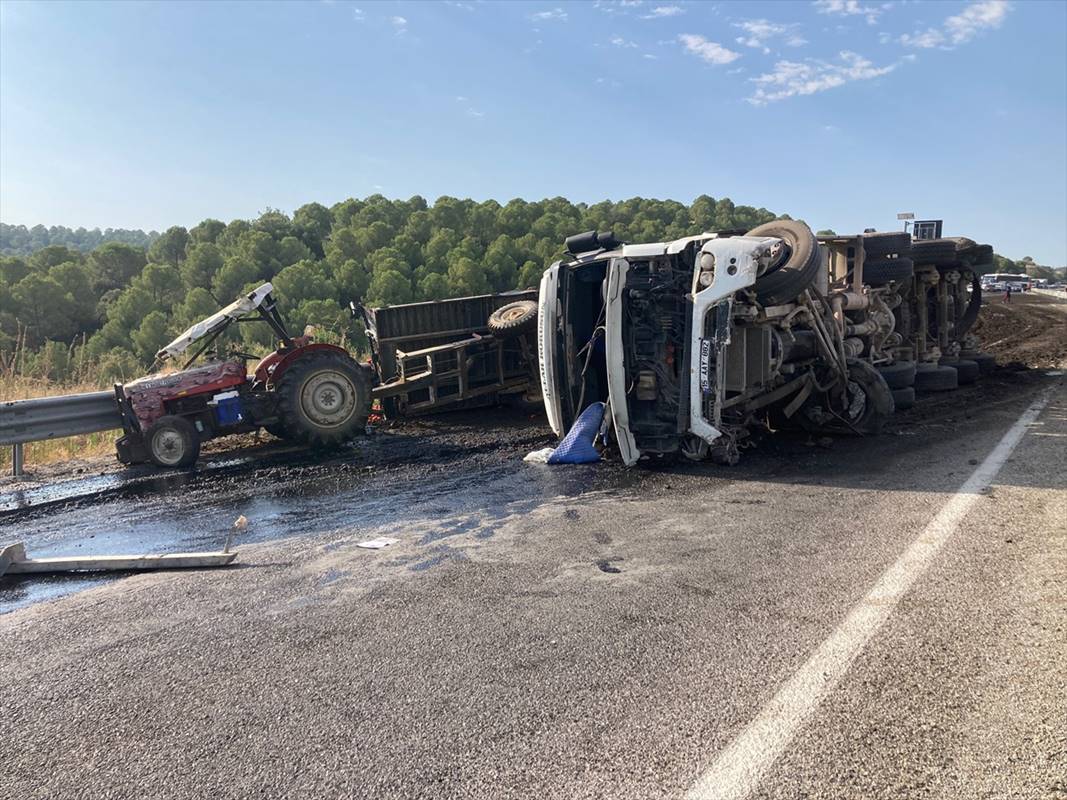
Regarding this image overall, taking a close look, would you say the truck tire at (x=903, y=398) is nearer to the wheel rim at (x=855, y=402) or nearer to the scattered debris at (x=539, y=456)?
the wheel rim at (x=855, y=402)

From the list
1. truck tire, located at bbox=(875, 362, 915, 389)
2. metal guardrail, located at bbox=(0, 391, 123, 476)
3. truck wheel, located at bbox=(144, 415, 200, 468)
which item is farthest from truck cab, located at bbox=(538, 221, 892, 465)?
metal guardrail, located at bbox=(0, 391, 123, 476)

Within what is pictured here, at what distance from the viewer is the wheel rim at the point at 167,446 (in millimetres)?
8016

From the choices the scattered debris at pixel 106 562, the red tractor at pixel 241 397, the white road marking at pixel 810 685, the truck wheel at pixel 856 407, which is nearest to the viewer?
the white road marking at pixel 810 685

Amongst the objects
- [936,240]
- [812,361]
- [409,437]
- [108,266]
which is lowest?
[409,437]

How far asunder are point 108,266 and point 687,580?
4040 centimetres

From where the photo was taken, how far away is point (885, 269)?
10102 millimetres

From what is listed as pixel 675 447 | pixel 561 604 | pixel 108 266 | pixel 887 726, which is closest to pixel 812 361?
pixel 675 447

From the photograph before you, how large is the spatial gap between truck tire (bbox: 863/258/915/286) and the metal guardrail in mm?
9381

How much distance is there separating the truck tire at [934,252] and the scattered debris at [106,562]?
11.0 m

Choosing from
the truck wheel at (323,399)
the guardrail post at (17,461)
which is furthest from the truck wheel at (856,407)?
the guardrail post at (17,461)

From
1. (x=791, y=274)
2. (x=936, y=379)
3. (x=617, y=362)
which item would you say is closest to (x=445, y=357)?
(x=617, y=362)

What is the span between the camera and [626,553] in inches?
173

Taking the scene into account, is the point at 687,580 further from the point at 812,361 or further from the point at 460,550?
the point at 812,361

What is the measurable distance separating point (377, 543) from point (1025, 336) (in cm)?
1974
